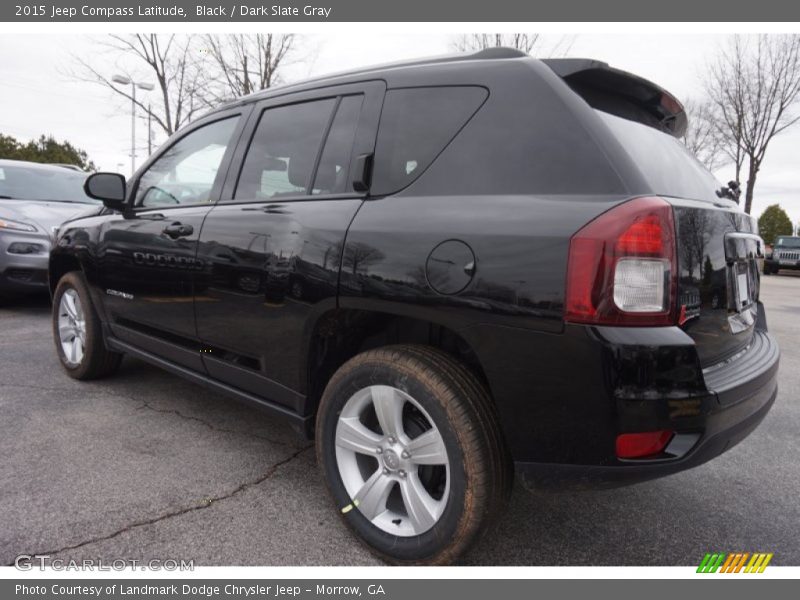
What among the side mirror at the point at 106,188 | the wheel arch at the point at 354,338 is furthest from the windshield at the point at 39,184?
the wheel arch at the point at 354,338

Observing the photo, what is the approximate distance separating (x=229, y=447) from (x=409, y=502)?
4.26 feet

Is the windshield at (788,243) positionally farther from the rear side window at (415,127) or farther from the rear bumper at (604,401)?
the rear side window at (415,127)

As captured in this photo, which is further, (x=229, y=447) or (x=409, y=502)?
(x=229, y=447)

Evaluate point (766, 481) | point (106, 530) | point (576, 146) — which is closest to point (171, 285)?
point (106, 530)

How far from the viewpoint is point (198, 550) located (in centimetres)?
193

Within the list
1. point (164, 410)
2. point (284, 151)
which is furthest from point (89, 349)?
point (284, 151)

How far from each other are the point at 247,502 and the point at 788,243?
25.0 meters

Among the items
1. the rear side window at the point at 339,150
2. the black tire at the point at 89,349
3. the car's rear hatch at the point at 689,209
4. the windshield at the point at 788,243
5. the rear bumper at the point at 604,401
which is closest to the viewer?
A: the rear bumper at the point at 604,401

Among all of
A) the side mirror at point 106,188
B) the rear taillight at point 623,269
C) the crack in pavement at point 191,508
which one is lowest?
the crack in pavement at point 191,508

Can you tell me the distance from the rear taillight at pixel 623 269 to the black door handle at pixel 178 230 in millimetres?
1917

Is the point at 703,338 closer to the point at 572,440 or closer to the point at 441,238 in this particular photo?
the point at 572,440

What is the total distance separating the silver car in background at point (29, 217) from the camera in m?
5.80

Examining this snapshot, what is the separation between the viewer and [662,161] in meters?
1.84

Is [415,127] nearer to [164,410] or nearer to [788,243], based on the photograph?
[164,410]
